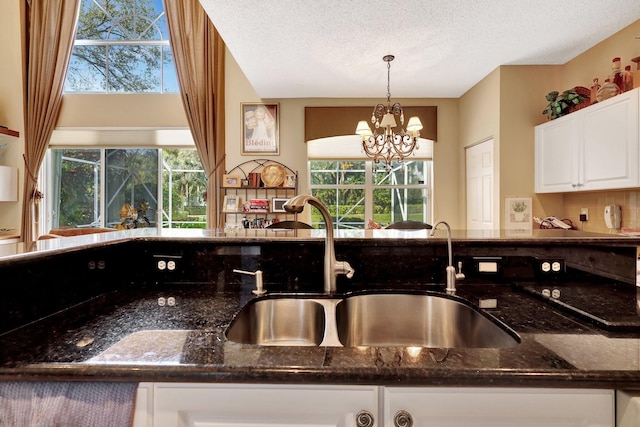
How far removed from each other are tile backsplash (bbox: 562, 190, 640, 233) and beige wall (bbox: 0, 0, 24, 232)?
691cm

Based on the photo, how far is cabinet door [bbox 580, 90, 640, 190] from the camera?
240 centimetres

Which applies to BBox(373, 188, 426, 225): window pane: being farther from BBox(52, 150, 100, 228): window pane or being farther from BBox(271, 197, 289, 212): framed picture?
BBox(52, 150, 100, 228): window pane

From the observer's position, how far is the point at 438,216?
15.4 feet

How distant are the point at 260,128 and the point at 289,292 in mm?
3701

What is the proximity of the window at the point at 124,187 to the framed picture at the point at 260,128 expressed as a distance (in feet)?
3.64

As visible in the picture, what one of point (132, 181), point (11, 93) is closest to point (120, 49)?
point (11, 93)

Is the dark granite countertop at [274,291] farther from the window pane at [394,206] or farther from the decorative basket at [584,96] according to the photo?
the window pane at [394,206]

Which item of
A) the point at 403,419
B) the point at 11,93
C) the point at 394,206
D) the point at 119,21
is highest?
the point at 119,21

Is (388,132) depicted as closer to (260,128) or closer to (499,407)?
(260,128)

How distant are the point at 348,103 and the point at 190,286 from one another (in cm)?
386

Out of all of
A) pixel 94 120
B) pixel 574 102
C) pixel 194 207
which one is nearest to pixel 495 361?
pixel 574 102

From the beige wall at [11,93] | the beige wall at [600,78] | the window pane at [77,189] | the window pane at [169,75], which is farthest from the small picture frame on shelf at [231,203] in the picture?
the beige wall at [600,78]

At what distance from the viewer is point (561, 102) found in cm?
309

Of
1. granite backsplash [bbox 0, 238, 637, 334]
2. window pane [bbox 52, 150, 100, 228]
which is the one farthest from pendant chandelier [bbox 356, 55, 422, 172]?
window pane [bbox 52, 150, 100, 228]
